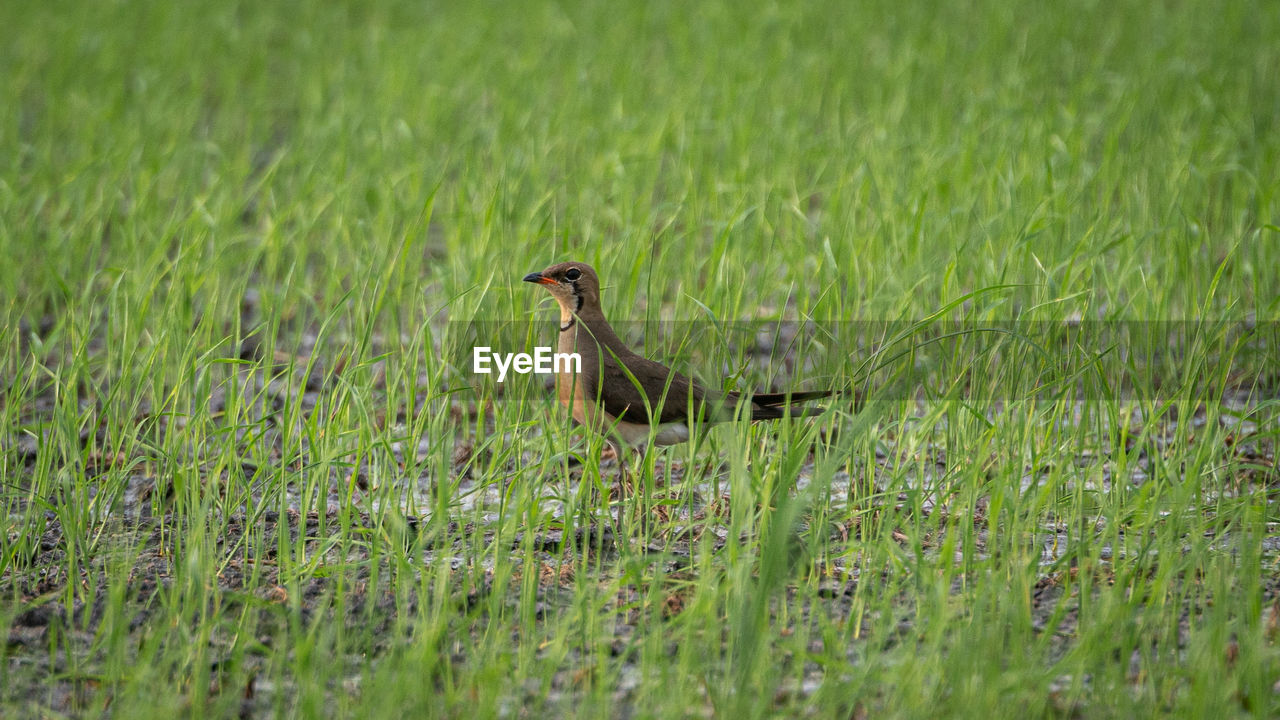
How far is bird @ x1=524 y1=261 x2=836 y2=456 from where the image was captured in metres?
3.33

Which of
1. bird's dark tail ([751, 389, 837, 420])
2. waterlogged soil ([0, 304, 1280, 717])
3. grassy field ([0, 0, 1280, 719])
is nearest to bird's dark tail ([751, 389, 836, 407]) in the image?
bird's dark tail ([751, 389, 837, 420])

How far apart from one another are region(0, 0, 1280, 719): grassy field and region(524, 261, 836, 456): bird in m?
0.16

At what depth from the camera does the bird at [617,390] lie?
3326 mm

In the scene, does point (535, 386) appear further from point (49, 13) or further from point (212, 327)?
point (49, 13)

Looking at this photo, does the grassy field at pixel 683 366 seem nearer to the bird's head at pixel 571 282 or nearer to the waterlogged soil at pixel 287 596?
the waterlogged soil at pixel 287 596

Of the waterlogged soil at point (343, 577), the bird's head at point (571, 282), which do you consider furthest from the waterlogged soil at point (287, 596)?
the bird's head at point (571, 282)

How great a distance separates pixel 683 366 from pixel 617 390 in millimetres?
675

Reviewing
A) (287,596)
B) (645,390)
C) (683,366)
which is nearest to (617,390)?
(645,390)

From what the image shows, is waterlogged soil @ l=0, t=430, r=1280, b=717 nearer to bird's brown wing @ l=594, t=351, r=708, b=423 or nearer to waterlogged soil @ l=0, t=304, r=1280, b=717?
waterlogged soil @ l=0, t=304, r=1280, b=717

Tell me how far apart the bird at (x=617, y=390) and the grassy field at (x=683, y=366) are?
0.16 meters

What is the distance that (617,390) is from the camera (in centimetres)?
341

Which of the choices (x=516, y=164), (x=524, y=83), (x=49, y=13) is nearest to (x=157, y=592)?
(x=516, y=164)

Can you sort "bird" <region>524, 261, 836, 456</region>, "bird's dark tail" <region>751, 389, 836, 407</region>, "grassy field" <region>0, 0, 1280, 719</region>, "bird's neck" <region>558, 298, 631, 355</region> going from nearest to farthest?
"grassy field" <region>0, 0, 1280, 719</region>, "bird's dark tail" <region>751, 389, 836, 407</region>, "bird" <region>524, 261, 836, 456</region>, "bird's neck" <region>558, 298, 631, 355</region>

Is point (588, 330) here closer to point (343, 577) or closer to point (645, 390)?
point (645, 390)
